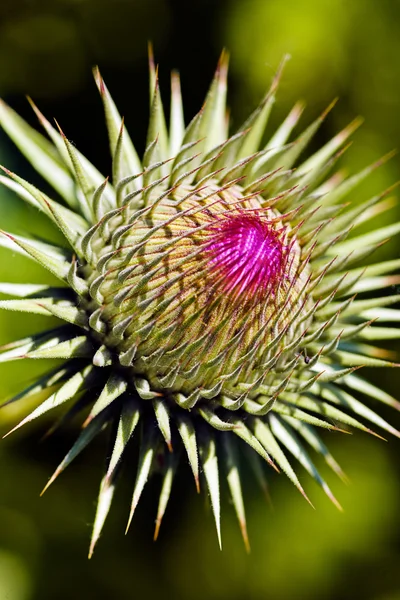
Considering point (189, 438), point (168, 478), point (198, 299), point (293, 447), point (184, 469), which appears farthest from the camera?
point (184, 469)

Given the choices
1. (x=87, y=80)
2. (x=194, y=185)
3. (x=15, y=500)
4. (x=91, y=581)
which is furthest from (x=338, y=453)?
(x=87, y=80)

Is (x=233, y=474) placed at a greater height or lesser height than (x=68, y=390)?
lesser

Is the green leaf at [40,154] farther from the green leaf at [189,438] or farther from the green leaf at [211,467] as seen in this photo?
the green leaf at [211,467]

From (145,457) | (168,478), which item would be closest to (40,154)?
(145,457)

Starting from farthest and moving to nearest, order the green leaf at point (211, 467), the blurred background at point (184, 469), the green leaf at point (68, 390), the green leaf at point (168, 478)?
the blurred background at point (184, 469) < the green leaf at point (168, 478) < the green leaf at point (211, 467) < the green leaf at point (68, 390)

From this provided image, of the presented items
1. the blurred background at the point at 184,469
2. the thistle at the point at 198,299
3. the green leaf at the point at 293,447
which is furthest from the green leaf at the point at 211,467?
the blurred background at the point at 184,469

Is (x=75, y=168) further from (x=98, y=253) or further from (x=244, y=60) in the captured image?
(x=244, y=60)

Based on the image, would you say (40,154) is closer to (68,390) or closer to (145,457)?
(68,390)
